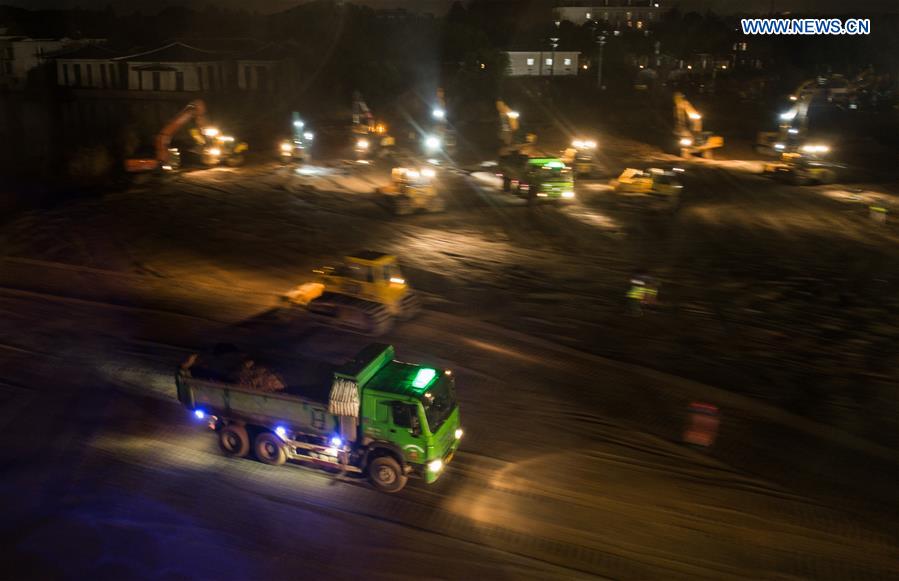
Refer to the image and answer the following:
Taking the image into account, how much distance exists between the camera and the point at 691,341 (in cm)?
1600

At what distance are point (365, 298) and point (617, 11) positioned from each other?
379ft

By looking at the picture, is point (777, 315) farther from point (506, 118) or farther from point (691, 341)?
point (506, 118)

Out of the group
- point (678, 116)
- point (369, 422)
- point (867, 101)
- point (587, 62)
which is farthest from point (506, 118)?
point (587, 62)

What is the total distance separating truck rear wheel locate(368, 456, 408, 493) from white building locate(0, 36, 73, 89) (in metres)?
78.8

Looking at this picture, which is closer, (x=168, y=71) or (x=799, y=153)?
(x=799, y=153)

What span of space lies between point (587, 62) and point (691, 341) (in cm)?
7227

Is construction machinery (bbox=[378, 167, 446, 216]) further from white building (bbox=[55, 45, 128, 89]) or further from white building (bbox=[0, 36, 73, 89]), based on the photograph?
white building (bbox=[0, 36, 73, 89])

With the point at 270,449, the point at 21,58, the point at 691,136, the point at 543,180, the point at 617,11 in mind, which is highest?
the point at 617,11

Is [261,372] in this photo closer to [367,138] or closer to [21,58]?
[367,138]

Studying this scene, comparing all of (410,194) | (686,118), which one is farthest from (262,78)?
(410,194)

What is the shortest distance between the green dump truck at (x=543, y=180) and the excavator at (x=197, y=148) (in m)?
15.0

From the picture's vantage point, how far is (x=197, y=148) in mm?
36438

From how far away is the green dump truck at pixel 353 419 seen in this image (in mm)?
9703

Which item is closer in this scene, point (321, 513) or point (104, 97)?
point (321, 513)
